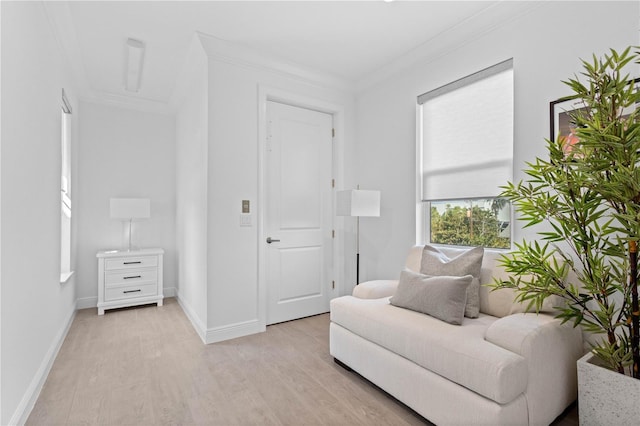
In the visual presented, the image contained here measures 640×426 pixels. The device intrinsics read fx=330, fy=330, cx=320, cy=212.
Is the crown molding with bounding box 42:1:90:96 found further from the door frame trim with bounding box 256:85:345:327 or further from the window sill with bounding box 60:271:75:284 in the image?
the window sill with bounding box 60:271:75:284

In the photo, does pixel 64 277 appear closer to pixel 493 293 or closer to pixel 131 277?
pixel 131 277

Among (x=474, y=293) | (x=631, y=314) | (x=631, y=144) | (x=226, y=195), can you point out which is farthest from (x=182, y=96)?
(x=631, y=314)

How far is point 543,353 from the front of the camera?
1703mm

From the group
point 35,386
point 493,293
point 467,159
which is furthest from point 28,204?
point 467,159

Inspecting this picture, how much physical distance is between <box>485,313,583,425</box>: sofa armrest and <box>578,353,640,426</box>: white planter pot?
0.39 feet

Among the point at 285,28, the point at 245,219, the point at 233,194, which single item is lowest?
the point at 245,219

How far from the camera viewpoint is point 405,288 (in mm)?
2322

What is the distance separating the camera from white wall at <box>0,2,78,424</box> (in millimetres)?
1688

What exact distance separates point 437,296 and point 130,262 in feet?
12.3

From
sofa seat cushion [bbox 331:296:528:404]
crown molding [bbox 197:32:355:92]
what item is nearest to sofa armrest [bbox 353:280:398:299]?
sofa seat cushion [bbox 331:296:528:404]

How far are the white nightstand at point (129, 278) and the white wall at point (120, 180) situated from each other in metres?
0.32

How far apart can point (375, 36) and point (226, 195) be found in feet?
6.54

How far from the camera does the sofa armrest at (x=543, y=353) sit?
1.65 meters

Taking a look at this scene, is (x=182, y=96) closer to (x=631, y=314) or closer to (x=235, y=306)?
(x=235, y=306)
